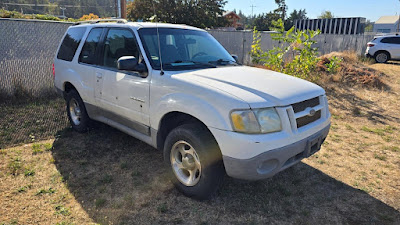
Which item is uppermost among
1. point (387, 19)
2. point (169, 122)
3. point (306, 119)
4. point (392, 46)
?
point (387, 19)

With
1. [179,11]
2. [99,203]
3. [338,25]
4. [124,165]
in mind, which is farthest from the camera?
[338,25]

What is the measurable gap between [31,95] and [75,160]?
14.5ft

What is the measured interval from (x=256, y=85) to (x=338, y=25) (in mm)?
36206

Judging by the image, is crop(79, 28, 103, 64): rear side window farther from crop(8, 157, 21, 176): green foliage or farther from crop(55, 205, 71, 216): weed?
crop(55, 205, 71, 216): weed

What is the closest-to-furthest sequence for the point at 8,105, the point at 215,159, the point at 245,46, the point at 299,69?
the point at 215,159 < the point at 8,105 < the point at 299,69 < the point at 245,46

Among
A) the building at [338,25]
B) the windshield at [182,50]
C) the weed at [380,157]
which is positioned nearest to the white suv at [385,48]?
the weed at [380,157]

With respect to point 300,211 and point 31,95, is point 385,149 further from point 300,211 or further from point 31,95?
point 31,95

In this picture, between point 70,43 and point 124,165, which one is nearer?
point 124,165

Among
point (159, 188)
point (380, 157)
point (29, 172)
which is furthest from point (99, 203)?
point (380, 157)

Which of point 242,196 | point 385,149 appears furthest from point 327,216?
point 385,149

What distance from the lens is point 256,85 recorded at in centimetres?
303

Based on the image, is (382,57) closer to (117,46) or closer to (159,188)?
(117,46)

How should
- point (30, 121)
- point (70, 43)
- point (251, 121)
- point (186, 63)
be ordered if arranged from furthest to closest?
point (30, 121) < point (70, 43) < point (186, 63) < point (251, 121)

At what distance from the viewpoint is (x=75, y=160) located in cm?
415
